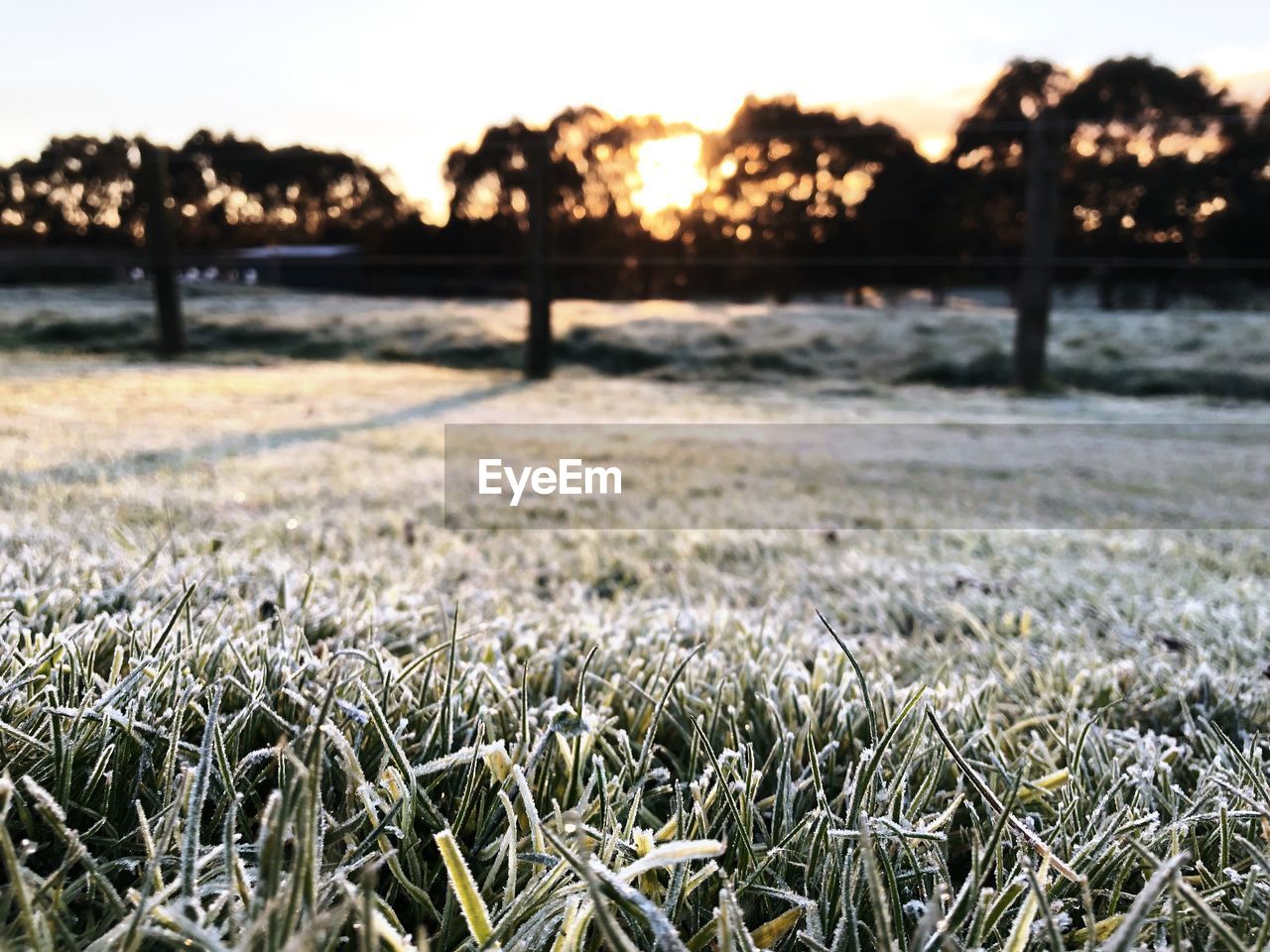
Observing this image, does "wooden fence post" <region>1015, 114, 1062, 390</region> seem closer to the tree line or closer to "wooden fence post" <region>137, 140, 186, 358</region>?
the tree line

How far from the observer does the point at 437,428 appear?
3.61 m

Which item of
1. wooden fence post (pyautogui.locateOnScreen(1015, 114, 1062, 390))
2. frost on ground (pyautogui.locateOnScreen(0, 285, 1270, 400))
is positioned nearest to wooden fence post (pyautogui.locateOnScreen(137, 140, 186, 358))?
frost on ground (pyautogui.locateOnScreen(0, 285, 1270, 400))

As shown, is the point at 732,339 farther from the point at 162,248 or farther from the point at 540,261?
the point at 162,248

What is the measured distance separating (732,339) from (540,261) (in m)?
1.69

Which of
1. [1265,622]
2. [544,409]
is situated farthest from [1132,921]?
[544,409]

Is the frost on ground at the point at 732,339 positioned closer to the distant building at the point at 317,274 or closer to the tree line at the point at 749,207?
the tree line at the point at 749,207

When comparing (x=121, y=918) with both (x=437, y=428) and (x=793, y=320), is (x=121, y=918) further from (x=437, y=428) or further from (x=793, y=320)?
(x=793, y=320)

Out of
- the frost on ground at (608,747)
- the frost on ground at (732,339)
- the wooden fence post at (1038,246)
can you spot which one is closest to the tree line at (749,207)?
the frost on ground at (732,339)

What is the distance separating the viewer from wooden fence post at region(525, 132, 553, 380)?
6.11 m

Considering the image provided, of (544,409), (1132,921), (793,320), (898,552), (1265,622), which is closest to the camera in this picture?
(1132,921)

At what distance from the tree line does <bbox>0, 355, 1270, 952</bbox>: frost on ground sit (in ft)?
20.1

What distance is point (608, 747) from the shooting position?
676 mm

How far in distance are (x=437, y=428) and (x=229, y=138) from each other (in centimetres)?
1589

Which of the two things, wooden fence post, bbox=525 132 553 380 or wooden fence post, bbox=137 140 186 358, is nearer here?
wooden fence post, bbox=525 132 553 380
